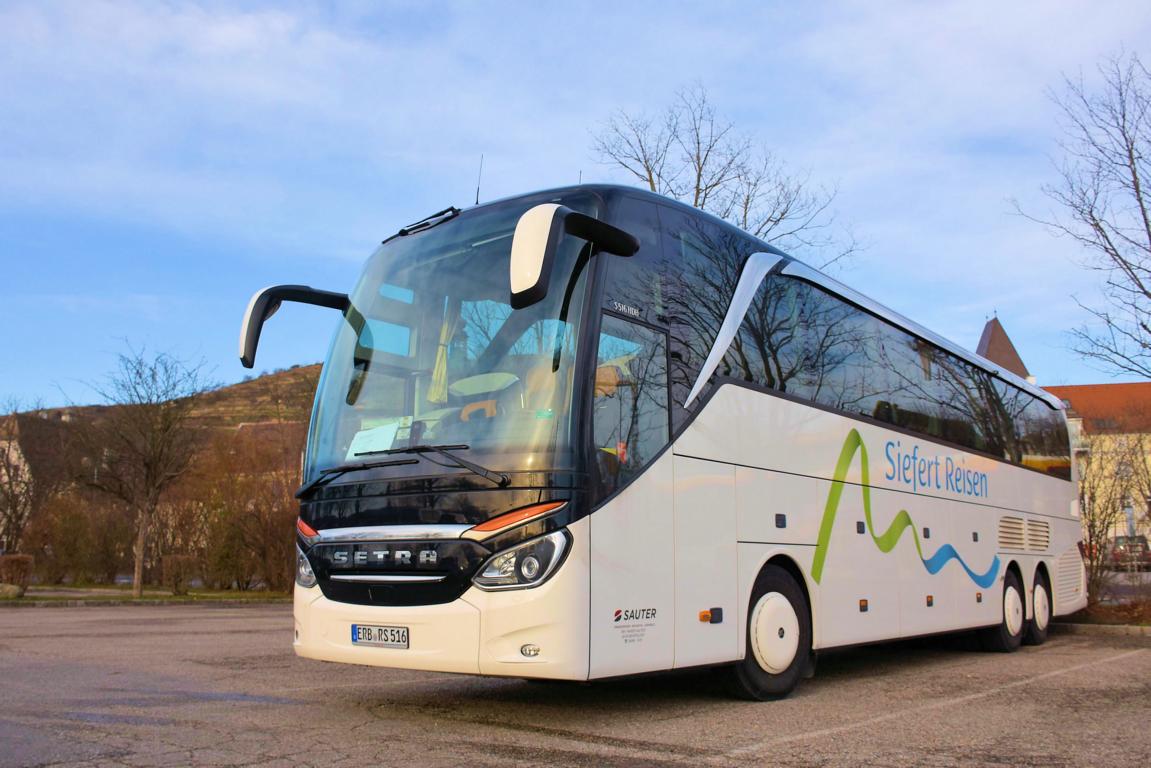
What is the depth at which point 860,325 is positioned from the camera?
421 inches

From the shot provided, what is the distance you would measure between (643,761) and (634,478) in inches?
74.0

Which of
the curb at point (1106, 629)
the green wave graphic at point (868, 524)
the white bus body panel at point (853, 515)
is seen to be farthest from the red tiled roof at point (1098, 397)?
the green wave graphic at point (868, 524)

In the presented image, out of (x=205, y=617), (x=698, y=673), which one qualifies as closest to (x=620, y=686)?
(x=698, y=673)

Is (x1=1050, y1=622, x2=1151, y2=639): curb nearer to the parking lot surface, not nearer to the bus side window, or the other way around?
the parking lot surface

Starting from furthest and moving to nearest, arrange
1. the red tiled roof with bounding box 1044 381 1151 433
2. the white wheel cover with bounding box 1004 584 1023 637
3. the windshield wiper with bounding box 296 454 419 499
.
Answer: the red tiled roof with bounding box 1044 381 1151 433 → the white wheel cover with bounding box 1004 584 1023 637 → the windshield wiper with bounding box 296 454 419 499

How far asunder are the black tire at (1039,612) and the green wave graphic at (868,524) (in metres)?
3.22

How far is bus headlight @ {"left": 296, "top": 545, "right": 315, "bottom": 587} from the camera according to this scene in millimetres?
7117

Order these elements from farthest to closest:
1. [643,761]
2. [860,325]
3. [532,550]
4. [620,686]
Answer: [860,325] → [620,686] → [532,550] → [643,761]

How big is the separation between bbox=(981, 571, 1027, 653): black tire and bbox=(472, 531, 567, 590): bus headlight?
9204 millimetres

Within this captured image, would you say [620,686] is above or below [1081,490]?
below

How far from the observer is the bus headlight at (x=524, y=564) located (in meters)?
6.13

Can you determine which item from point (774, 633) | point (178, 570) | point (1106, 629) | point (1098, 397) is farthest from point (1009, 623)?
point (1098, 397)

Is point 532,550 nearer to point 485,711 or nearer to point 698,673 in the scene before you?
point 485,711

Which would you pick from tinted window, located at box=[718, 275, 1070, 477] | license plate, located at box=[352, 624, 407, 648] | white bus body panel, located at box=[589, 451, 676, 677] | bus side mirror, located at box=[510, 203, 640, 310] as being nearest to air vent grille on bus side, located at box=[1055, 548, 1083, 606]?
tinted window, located at box=[718, 275, 1070, 477]
